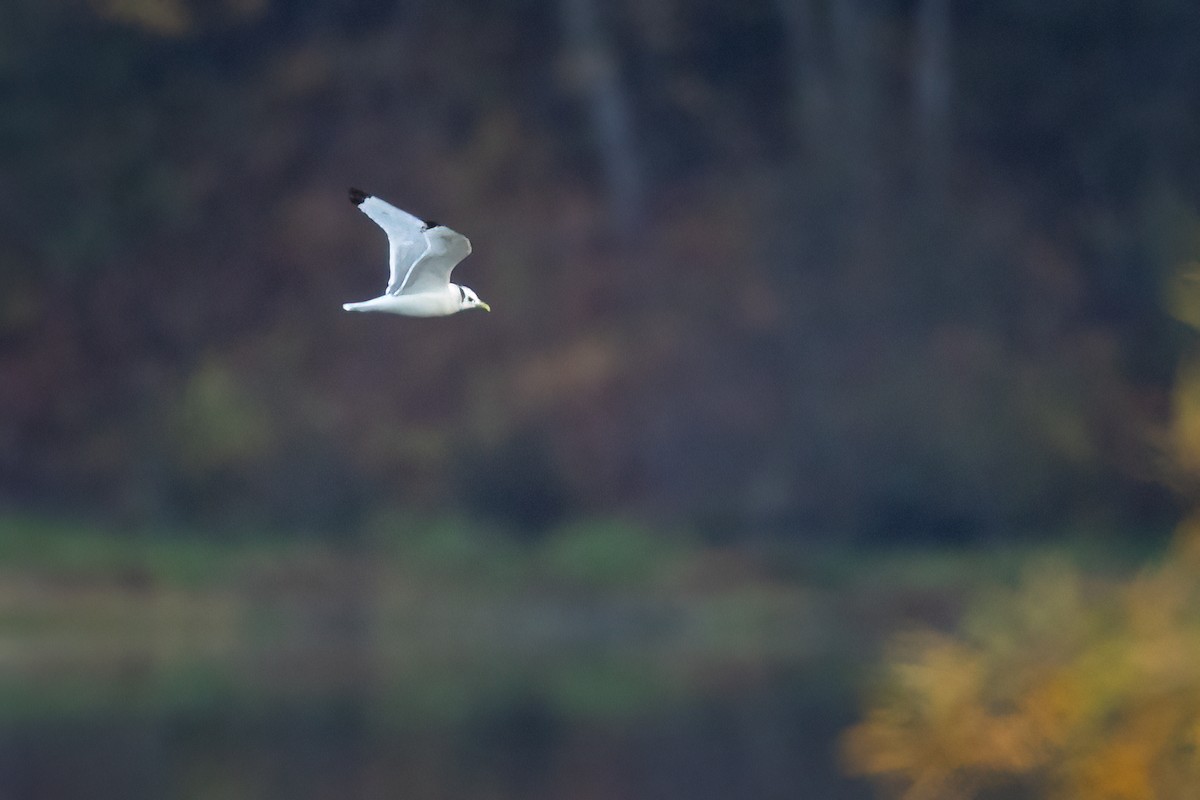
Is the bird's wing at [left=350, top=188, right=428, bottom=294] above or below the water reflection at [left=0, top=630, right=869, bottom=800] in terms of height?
below

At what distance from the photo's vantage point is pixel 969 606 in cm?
1872

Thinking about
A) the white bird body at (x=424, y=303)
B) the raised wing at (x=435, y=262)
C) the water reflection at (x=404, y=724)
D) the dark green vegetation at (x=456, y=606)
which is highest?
the dark green vegetation at (x=456, y=606)

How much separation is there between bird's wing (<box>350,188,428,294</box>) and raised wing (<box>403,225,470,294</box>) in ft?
0.06

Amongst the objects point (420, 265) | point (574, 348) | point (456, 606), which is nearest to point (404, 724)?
point (456, 606)

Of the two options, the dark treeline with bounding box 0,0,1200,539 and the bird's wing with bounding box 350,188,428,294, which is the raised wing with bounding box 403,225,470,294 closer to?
the bird's wing with bounding box 350,188,428,294

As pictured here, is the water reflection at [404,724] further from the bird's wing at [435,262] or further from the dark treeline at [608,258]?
the bird's wing at [435,262]

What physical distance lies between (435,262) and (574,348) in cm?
1500

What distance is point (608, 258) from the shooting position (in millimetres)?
23359

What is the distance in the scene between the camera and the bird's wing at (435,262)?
755 cm

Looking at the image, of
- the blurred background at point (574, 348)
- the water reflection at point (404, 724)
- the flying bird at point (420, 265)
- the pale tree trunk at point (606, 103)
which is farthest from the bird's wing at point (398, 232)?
the pale tree trunk at point (606, 103)

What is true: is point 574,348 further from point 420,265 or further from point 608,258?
point 420,265

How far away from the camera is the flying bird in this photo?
24.3 ft

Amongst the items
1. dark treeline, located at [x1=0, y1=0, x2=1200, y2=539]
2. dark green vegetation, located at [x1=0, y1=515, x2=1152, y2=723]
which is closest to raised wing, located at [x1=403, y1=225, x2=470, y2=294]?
dark green vegetation, located at [x1=0, y1=515, x2=1152, y2=723]

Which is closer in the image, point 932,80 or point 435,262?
point 435,262
